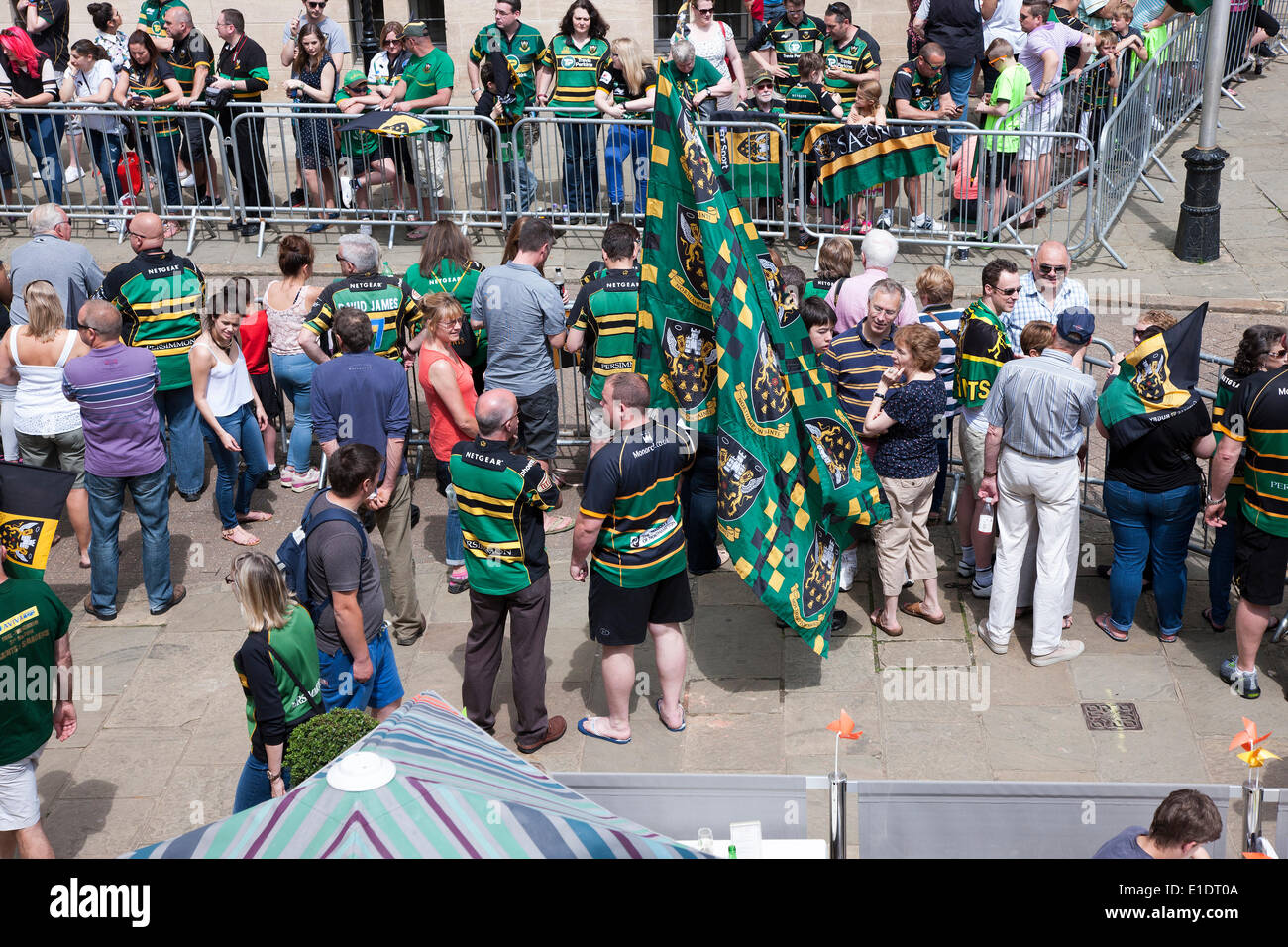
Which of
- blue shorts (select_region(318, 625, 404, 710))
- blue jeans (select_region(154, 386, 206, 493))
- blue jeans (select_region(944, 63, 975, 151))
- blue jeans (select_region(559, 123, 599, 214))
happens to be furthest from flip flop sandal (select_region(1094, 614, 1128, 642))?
blue jeans (select_region(944, 63, 975, 151))

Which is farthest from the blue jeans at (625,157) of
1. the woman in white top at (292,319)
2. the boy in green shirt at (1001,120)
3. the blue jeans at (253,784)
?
the blue jeans at (253,784)

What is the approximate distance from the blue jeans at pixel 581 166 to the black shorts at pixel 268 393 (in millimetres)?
4008

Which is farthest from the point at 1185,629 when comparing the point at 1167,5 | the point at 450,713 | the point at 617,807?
the point at 1167,5

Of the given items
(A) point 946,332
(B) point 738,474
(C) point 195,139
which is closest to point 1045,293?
(A) point 946,332

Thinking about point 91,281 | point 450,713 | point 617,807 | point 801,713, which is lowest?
point 801,713

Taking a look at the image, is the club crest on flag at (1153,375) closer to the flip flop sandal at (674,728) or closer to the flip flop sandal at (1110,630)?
the flip flop sandal at (1110,630)

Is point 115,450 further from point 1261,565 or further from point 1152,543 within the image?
point 1261,565

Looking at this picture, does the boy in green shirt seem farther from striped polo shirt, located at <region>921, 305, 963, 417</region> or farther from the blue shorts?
the blue shorts

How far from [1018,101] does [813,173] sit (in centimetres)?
184

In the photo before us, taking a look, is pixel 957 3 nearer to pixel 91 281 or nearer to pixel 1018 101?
pixel 1018 101

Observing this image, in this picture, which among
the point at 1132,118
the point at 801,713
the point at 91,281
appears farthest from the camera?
the point at 1132,118

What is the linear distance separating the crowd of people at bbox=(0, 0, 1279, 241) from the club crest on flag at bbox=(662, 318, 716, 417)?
523 cm

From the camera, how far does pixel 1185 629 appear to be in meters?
7.82

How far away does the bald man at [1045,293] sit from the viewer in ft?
26.3
